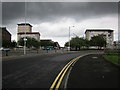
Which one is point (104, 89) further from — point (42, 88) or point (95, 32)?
point (95, 32)

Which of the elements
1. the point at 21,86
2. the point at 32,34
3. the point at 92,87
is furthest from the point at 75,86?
the point at 32,34

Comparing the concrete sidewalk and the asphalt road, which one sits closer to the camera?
the concrete sidewalk

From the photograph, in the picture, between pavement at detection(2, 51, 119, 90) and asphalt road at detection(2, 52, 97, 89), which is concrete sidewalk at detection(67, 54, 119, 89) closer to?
pavement at detection(2, 51, 119, 90)

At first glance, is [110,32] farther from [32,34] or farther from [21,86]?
[21,86]

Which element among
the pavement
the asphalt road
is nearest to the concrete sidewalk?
the pavement

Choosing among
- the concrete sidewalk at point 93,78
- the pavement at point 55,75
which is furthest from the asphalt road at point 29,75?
the concrete sidewalk at point 93,78

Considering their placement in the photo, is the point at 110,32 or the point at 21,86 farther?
the point at 110,32

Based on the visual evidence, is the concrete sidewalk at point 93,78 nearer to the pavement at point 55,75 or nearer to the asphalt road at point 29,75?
the pavement at point 55,75

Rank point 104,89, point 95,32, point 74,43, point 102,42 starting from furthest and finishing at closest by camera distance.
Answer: point 95,32 < point 102,42 < point 74,43 < point 104,89

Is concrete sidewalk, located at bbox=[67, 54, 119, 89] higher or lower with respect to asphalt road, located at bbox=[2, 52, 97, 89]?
lower

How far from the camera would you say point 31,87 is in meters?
6.07

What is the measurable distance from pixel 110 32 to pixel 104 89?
153 m

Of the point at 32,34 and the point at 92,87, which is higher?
the point at 32,34

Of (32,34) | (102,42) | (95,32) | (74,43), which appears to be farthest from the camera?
(32,34)
